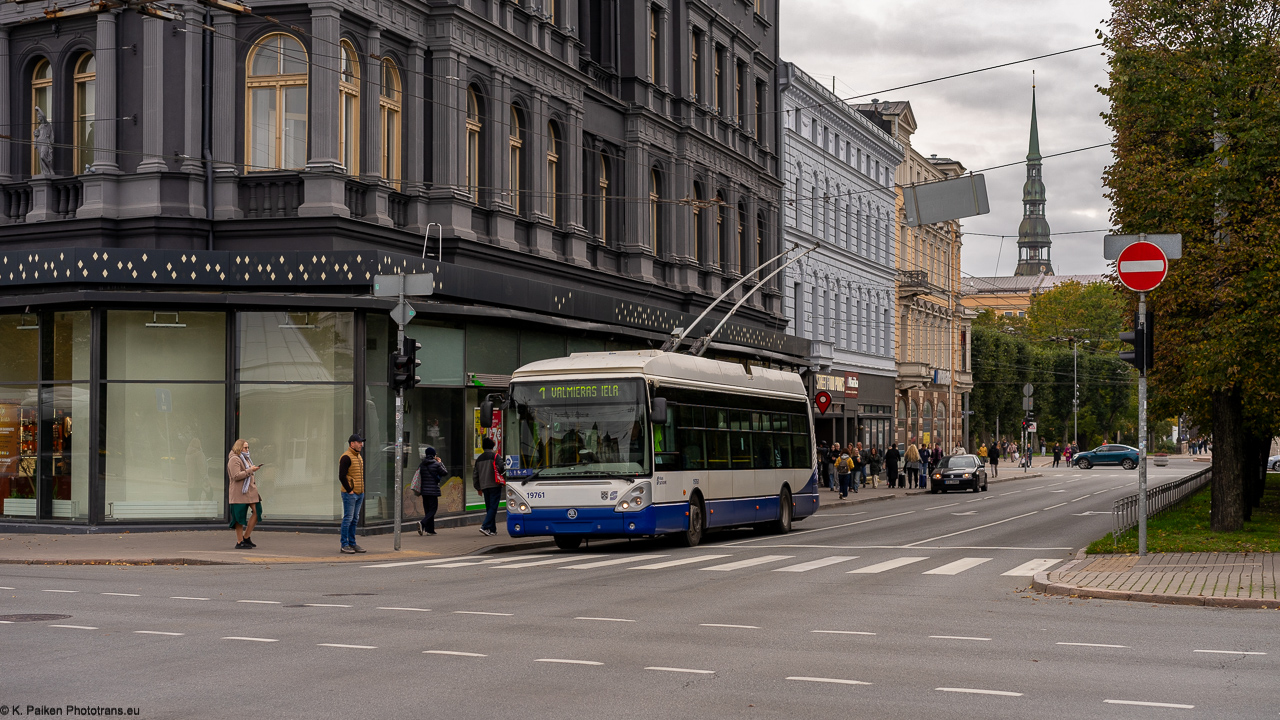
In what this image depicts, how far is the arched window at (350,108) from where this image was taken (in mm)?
25641

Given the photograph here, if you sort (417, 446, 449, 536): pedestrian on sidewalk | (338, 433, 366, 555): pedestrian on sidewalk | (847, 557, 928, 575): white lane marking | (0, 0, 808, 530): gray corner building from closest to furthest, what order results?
(847, 557, 928, 575): white lane marking → (338, 433, 366, 555): pedestrian on sidewalk → (0, 0, 808, 530): gray corner building → (417, 446, 449, 536): pedestrian on sidewalk

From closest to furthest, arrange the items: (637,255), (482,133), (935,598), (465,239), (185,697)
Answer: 1. (185,697)
2. (935,598)
3. (465,239)
4. (482,133)
5. (637,255)

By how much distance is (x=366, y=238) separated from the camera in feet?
83.8

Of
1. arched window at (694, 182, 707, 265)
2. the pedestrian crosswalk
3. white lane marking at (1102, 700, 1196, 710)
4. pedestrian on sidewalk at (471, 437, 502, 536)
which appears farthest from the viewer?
arched window at (694, 182, 707, 265)

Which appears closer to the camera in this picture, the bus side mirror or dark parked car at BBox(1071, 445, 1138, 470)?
the bus side mirror

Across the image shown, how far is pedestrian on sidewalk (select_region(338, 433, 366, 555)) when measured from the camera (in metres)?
21.1

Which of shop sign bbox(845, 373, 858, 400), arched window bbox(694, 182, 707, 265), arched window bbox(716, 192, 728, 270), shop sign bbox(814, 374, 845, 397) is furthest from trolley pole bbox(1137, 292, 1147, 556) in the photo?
shop sign bbox(845, 373, 858, 400)

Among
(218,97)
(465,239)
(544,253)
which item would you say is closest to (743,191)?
(544,253)

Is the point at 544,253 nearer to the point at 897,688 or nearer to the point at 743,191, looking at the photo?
the point at 743,191

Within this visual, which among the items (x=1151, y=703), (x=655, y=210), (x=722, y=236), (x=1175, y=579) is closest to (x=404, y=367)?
(x=1175, y=579)

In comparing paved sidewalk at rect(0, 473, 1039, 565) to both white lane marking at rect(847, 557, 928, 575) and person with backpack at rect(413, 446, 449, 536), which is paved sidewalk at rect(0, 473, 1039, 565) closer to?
person with backpack at rect(413, 446, 449, 536)

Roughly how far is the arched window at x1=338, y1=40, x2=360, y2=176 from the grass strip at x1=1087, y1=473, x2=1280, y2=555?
14.8m

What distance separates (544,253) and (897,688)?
23263 mm

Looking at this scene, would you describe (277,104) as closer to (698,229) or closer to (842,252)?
(698,229)
